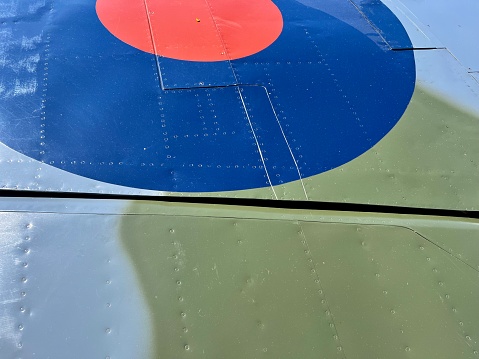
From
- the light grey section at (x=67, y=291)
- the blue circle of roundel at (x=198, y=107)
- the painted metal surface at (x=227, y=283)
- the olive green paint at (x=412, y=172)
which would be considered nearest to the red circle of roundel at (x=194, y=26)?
the blue circle of roundel at (x=198, y=107)

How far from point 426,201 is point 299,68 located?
1769mm

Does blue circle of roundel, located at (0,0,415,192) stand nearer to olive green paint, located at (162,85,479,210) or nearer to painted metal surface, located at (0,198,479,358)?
olive green paint, located at (162,85,479,210)

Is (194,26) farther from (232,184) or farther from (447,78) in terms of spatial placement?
(447,78)

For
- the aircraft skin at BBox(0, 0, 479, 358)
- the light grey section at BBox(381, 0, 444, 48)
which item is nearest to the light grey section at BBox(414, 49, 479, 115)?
the aircraft skin at BBox(0, 0, 479, 358)

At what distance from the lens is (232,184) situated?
3.69m

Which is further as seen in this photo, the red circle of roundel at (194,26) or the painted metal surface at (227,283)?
the red circle of roundel at (194,26)

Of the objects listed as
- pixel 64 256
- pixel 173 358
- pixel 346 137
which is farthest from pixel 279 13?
pixel 173 358

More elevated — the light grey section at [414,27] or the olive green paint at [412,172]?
the light grey section at [414,27]

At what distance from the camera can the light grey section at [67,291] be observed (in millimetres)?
2750

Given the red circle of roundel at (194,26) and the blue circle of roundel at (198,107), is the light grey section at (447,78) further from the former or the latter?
the red circle of roundel at (194,26)

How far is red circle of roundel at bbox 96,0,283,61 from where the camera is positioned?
4707mm

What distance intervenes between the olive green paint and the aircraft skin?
2 centimetres

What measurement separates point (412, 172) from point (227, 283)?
1.90 m

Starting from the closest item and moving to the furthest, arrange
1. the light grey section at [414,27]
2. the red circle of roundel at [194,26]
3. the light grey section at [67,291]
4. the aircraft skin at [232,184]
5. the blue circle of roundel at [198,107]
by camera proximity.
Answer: the light grey section at [67,291], the aircraft skin at [232,184], the blue circle of roundel at [198,107], the red circle of roundel at [194,26], the light grey section at [414,27]
